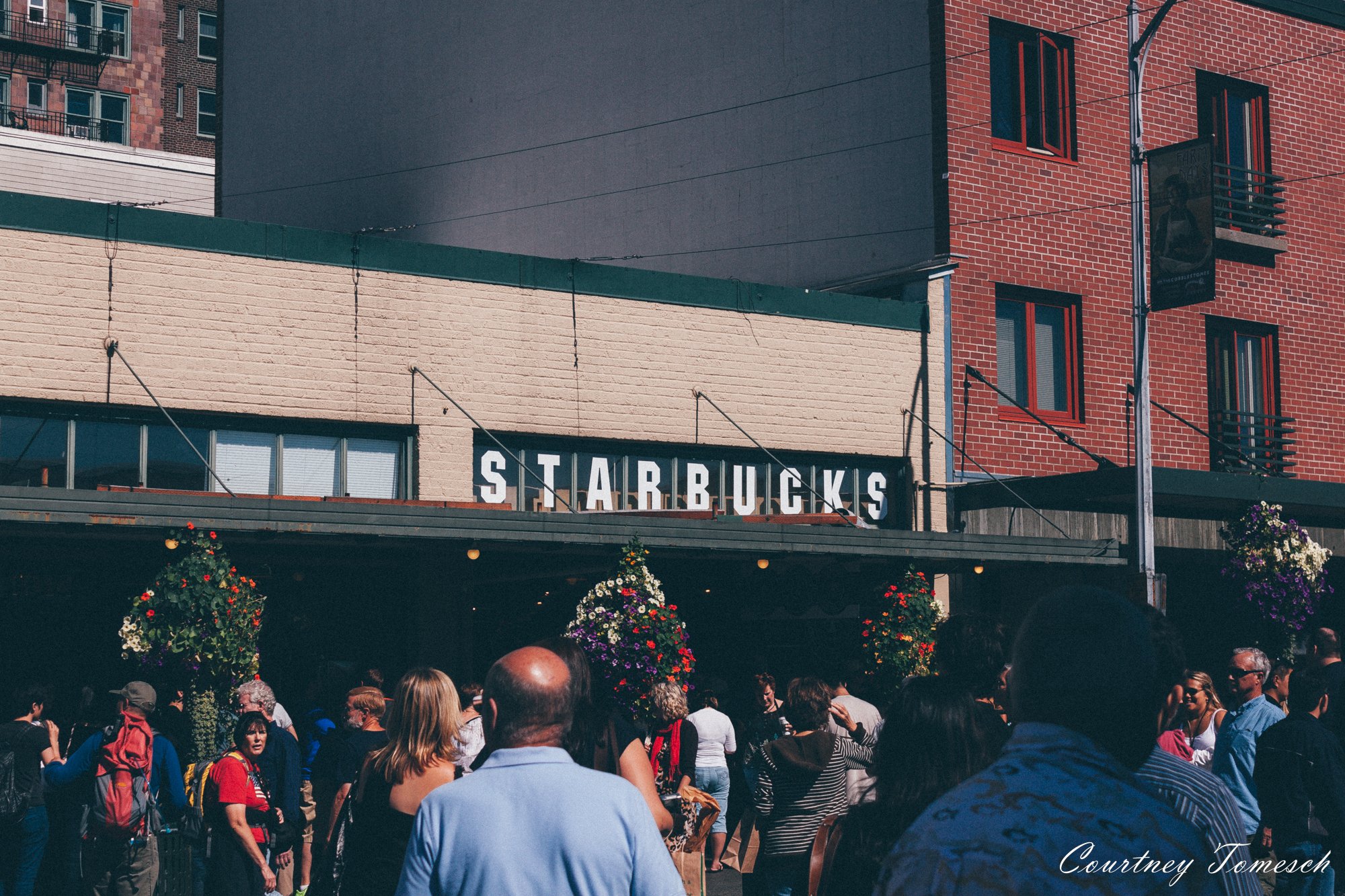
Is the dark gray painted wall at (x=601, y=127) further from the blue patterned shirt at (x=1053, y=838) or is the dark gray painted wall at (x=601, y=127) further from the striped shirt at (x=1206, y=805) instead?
the blue patterned shirt at (x=1053, y=838)

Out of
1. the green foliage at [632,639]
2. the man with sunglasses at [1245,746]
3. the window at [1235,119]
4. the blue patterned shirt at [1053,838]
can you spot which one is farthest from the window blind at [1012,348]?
the blue patterned shirt at [1053,838]

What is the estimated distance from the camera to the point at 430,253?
16.8 m

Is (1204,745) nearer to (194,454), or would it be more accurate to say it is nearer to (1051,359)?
(194,454)

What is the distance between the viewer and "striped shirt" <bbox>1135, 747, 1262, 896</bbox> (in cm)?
275

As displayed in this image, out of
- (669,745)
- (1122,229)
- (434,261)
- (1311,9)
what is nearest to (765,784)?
(669,745)

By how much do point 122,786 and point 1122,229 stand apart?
16.2 meters

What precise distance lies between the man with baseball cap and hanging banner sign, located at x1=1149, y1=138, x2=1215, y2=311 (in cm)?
1270

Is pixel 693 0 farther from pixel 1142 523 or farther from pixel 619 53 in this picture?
pixel 1142 523

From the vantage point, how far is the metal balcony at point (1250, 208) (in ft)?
71.7

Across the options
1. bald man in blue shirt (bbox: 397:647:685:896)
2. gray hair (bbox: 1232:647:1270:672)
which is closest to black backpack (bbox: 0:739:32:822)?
bald man in blue shirt (bbox: 397:647:685:896)

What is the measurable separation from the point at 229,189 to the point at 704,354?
45.6ft

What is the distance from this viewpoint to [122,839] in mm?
9195

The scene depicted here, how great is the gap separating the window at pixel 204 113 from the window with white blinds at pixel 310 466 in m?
45.1

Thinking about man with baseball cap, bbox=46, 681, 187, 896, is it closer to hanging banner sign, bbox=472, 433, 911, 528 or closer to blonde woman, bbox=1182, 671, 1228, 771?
blonde woman, bbox=1182, 671, 1228, 771
